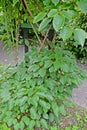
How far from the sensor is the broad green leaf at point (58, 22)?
3.45 ft

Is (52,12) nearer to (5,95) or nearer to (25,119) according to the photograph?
(5,95)

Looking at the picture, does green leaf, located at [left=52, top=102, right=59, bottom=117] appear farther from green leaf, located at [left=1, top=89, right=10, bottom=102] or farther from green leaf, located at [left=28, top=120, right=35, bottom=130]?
green leaf, located at [left=1, top=89, right=10, bottom=102]

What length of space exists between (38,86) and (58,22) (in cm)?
108

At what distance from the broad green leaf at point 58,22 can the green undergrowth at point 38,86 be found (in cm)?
84

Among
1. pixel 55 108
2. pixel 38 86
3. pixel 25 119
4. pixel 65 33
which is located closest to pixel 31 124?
pixel 25 119

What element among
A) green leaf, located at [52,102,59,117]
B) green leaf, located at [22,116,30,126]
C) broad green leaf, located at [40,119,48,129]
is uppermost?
green leaf, located at [52,102,59,117]

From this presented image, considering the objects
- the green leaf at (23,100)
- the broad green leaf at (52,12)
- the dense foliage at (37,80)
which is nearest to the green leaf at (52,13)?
→ the broad green leaf at (52,12)

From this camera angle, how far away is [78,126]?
101 inches

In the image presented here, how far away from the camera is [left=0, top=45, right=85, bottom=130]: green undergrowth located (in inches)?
77.9

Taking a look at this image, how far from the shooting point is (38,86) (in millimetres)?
2070

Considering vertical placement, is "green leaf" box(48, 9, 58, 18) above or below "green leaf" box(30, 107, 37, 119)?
above

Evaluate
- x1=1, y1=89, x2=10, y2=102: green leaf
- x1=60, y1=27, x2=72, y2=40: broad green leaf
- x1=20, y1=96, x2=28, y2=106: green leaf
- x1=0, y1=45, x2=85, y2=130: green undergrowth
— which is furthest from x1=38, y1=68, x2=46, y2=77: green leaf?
x1=60, y1=27, x2=72, y2=40: broad green leaf

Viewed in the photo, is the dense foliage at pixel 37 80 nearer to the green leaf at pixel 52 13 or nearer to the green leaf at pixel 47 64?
the green leaf at pixel 47 64

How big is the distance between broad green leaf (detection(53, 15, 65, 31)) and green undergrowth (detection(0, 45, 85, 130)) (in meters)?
0.84
